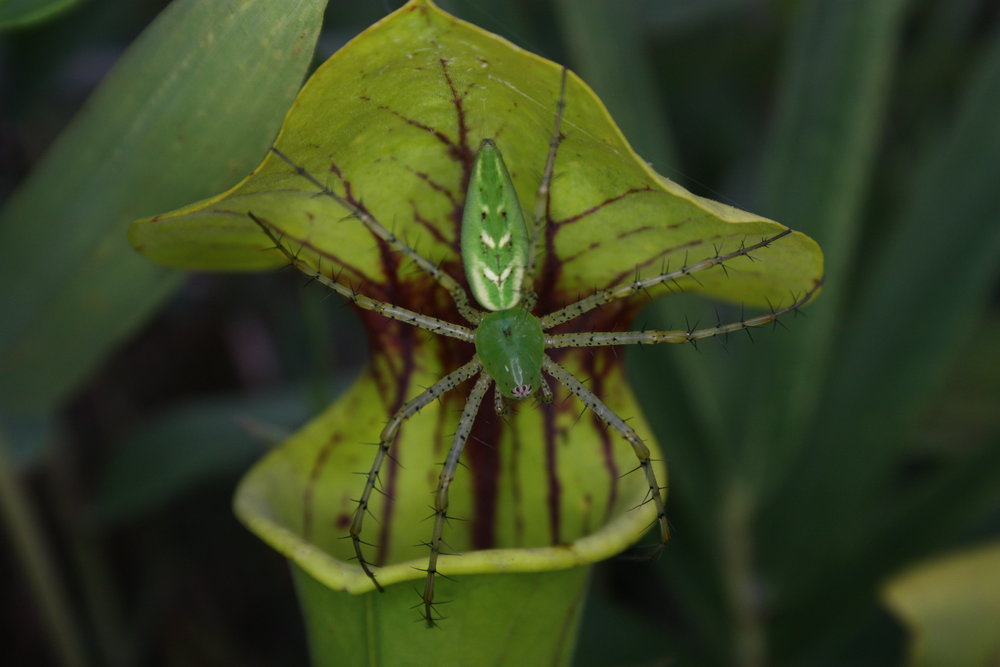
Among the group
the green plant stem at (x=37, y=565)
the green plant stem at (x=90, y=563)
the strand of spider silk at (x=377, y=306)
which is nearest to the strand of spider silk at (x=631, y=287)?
the strand of spider silk at (x=377, y=306)

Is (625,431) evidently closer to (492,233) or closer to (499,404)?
(499,404)

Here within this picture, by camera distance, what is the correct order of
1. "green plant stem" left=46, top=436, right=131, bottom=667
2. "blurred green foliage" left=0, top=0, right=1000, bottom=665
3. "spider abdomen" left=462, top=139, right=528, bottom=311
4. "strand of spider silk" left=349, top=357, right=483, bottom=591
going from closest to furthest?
"spider abdomen" left=462, top=139, right=528, bottom=311
"strand of spider silk" left=349, top=357, right=483, bottom=591
"blurred green foliage" left=0, top=0, right=1000, bottom=665
"green plant stem" left=46, top=436, right=131, bottom=667

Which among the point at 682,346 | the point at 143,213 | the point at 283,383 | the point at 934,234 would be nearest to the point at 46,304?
the point at 143,213

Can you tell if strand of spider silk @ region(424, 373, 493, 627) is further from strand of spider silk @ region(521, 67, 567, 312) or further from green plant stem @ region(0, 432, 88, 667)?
green plant stem @ region(0, 432, 88, 667)

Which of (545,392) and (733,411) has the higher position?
(545,392)

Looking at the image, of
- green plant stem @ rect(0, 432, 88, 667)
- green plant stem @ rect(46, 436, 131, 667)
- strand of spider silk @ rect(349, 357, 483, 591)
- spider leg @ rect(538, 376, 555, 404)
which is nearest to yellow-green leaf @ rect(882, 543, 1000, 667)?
spider leg @ rect(538, 376, 555, 404)

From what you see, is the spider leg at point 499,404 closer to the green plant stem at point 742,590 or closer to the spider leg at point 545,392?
the spider leg at point 545,392

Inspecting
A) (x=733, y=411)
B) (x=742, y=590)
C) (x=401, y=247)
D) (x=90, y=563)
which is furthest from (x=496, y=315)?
(x=90, y=563)
